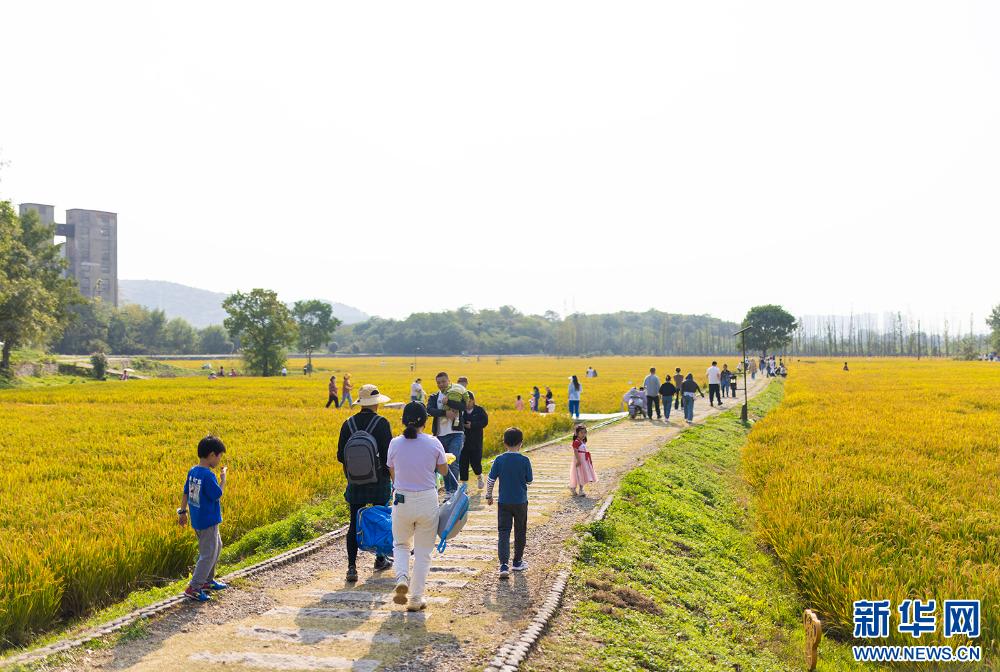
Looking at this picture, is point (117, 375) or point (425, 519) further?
point (117, 375)

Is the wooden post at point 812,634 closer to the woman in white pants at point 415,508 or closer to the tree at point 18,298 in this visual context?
the woman in white pants at point 415,508

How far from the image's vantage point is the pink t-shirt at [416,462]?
561 centimetres

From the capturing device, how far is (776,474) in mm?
12430

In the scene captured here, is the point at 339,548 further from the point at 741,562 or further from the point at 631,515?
the point at 741,562

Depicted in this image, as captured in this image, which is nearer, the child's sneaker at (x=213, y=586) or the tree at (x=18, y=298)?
the child's sneaker at (x=213, y=586)

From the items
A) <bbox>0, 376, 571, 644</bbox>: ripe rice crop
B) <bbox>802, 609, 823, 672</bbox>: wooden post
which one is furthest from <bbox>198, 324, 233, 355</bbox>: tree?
<bbox>802, 609, 823, 672</bbox>: wooden post

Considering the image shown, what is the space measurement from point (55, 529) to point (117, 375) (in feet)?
208

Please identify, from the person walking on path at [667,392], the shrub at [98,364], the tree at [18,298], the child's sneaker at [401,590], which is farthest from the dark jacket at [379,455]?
the shrub at [98,364]

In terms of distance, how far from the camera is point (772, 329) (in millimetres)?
100000

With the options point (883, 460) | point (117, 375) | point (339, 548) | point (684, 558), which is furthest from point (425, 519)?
point (117, 375)

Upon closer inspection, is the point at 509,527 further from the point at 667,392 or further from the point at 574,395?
the point at 667,392

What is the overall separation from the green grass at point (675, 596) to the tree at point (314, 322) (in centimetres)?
9468

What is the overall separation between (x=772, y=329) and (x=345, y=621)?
349 ft

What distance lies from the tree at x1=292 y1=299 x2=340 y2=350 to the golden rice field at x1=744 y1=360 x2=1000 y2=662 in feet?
298
